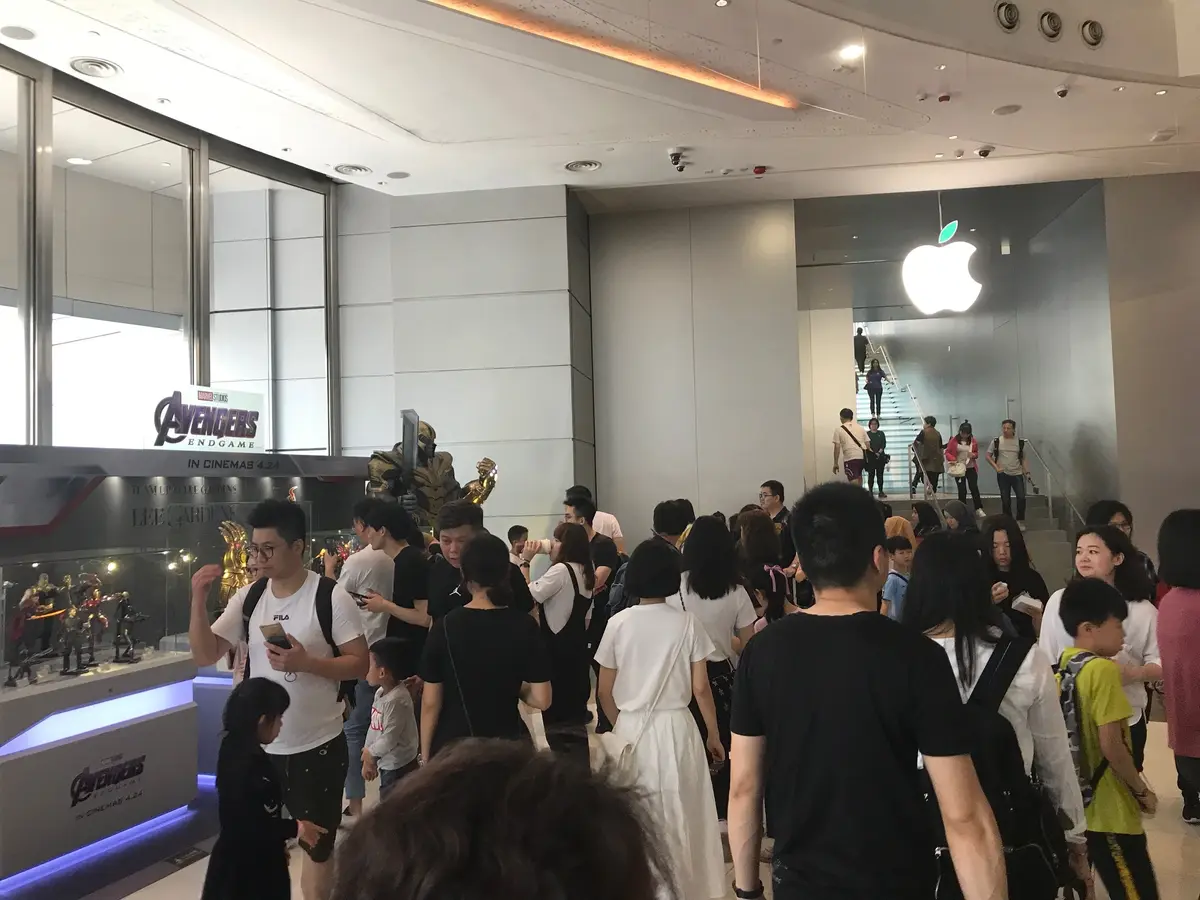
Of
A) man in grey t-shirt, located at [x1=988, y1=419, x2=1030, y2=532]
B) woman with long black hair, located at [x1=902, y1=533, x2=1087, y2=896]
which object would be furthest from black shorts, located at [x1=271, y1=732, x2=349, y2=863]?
man in grey t-shirt, located at [x1=988, y1=419, x2=1030, y2=532]

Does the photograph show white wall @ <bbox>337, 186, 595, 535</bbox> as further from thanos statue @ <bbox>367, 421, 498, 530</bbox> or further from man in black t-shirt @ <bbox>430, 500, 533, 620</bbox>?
man in black t-shirt @ <bbox>430, 500, 533, 620</bbox>

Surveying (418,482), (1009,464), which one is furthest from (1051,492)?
(418,482)

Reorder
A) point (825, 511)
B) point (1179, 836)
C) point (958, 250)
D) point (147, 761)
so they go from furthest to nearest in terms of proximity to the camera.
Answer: point (958, 250), point (147, 761), point (1179, 836), point (825, 511)

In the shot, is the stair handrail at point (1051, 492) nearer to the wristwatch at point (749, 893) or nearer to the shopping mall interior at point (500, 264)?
the shopping mall interior at point (500, 264)

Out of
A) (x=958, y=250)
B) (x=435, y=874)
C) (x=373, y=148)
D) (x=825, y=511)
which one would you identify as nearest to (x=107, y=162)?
(x=373, y=148)

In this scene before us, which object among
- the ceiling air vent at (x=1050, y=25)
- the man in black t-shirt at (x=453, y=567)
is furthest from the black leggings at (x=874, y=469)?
the man in black t-shirt at (x=453, y=567)

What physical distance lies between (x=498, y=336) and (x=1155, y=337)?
25.2 feet

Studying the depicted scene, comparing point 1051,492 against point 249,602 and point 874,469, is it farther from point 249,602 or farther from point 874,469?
point 249,602

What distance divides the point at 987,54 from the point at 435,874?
7.83 metres

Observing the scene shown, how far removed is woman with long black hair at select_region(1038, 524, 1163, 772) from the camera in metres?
3.35

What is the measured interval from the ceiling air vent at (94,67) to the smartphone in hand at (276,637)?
6033 millimetres

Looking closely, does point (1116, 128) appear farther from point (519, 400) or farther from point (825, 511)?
point (825, 511)

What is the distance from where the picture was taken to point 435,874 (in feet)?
1.95

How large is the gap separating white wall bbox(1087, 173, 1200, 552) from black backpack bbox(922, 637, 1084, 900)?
378 inches
